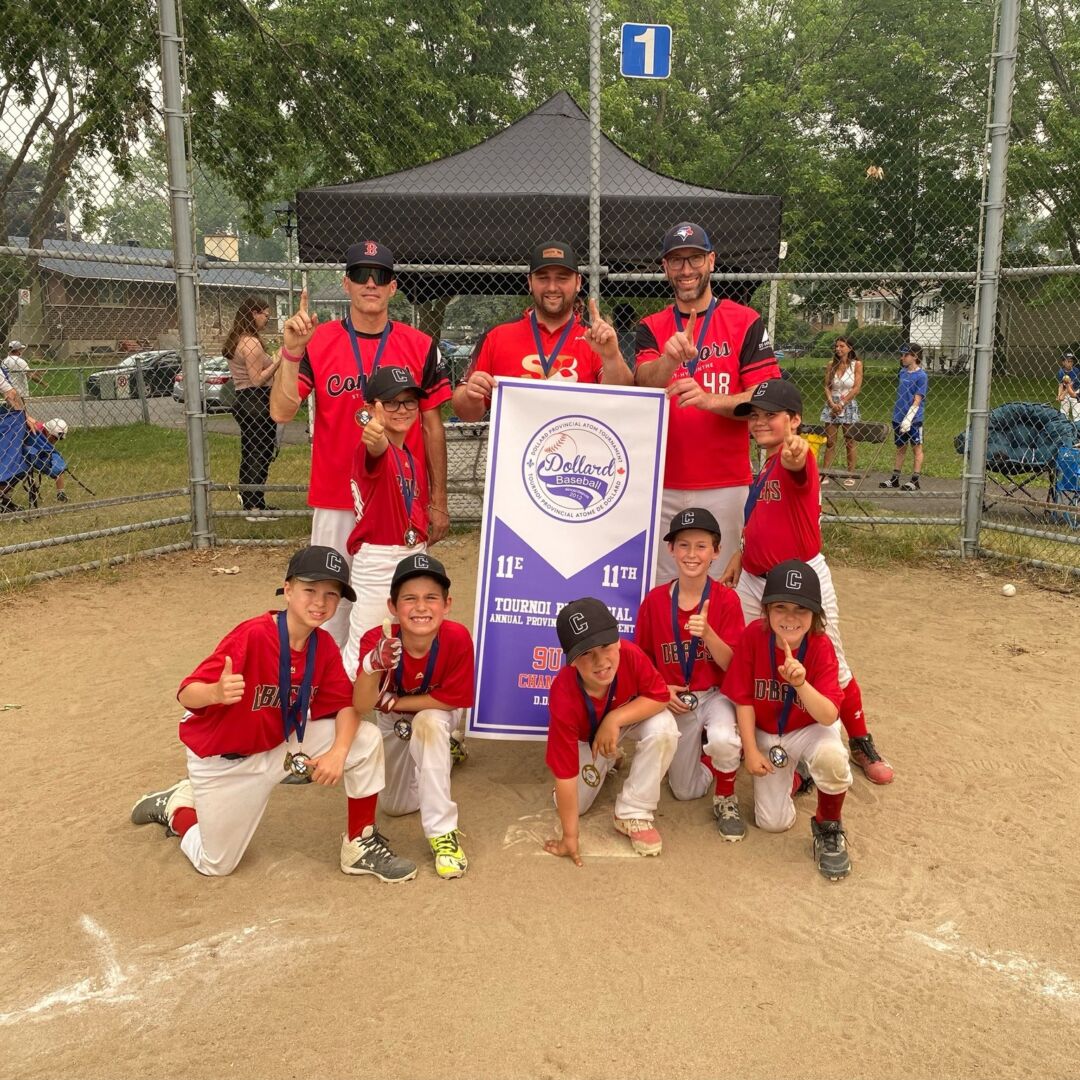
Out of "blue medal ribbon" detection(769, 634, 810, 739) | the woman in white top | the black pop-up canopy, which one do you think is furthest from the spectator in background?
the woman in white top

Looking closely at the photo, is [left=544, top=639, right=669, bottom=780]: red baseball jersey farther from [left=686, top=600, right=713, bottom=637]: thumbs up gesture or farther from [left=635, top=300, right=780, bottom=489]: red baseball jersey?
[left=635, top=300, right=780, bottom=489]: red baseball jersey

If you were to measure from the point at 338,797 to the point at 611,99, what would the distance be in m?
18.7

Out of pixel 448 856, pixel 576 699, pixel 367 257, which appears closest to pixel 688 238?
pixel 367 257

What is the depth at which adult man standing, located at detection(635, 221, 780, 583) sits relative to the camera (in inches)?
161

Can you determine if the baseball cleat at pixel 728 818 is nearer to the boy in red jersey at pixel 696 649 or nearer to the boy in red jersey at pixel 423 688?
the boy in red jersey at pixel 696 649

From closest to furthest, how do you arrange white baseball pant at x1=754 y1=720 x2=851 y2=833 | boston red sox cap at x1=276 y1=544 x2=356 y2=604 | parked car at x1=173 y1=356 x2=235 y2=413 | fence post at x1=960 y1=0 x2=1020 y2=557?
boston red sox cap at x1=276 y1=544 x2=356 y2=604 < white baseball pant at x1=754 y1=720 x2=851 y2=833 < fence post at x1=960 y1=0 x2=1020 y2=557 < parked car at x1=173 y1=356 x2=235 y2=413

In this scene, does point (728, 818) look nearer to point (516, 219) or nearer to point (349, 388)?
point (349, 388)

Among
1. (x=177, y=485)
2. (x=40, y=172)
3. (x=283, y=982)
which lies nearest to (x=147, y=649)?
(x=283, y=982)

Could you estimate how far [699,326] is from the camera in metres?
4.24

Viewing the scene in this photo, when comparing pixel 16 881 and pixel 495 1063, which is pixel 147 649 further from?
pixel 495 1063

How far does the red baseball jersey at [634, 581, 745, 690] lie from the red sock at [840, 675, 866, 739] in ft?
2.09

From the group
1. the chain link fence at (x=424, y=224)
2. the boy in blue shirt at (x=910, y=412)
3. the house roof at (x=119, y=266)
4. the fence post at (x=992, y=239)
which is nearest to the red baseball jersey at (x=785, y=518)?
the chain link fence at (x=424, y=224)

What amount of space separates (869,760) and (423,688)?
6.68 ft

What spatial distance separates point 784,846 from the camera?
12.0 ft
